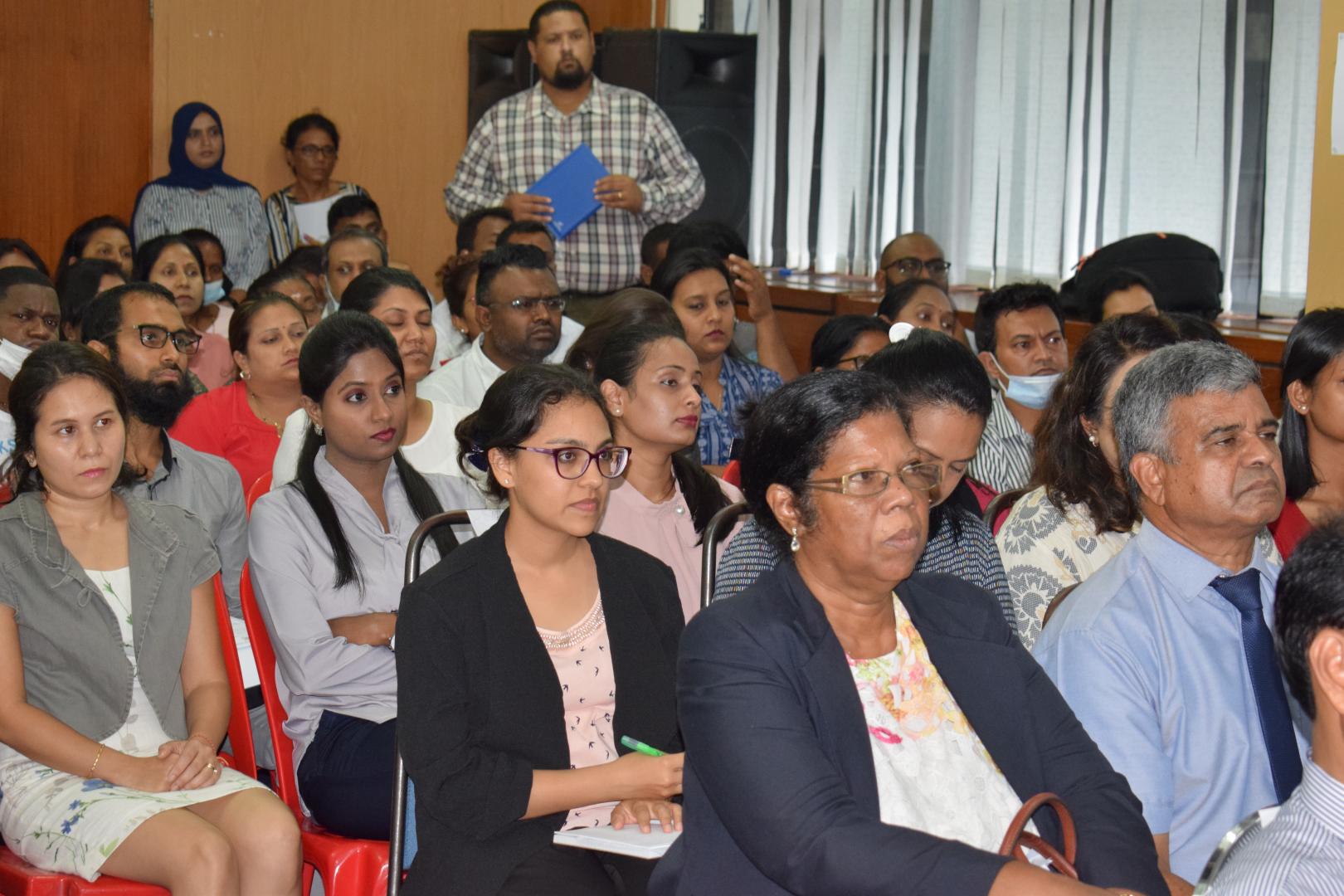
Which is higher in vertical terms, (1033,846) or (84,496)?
(84,496)

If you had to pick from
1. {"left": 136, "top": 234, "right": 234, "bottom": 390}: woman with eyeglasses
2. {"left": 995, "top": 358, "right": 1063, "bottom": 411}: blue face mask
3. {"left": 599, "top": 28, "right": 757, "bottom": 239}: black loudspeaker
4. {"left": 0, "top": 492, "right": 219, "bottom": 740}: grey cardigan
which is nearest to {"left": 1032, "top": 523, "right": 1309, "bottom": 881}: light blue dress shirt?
{"left": 0, "top": 492, "right": 219, "bottom": 740}: grey cardigan

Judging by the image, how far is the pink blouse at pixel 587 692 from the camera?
7.35ft

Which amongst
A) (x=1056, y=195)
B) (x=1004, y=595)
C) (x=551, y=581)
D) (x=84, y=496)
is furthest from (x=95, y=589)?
(x=1056, y=195)

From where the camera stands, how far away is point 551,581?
234cm

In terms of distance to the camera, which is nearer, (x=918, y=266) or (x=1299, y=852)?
(x=1299, y=852)

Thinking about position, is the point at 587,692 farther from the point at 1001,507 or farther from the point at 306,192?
the point at 306,192

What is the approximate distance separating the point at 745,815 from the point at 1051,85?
5.22 m

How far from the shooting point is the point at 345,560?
2.74m

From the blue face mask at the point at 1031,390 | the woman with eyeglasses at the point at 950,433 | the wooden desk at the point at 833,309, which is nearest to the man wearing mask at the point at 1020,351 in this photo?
the blue face mask at the point at 1031,390

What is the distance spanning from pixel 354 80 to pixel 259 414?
188 inches

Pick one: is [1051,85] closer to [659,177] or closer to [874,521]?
[659,177]

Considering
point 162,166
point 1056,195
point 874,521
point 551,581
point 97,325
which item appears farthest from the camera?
point 162,166

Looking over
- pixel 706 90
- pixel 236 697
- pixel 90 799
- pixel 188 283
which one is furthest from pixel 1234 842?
pixel 706 90

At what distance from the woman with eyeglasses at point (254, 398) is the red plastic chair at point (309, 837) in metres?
1.17
